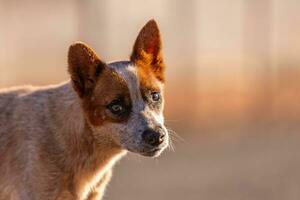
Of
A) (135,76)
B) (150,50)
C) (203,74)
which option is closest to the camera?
(135,76)

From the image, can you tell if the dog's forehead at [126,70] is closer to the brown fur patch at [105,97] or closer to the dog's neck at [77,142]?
the brown fur patch at [105,97]

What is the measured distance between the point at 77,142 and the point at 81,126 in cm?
14

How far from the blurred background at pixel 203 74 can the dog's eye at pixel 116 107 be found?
5.94 m

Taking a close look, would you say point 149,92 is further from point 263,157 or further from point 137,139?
point 263,157

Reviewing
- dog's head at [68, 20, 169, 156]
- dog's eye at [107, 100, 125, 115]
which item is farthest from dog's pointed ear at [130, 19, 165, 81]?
dog's eye at [107, 100, 125, 115]

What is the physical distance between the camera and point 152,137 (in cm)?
1052

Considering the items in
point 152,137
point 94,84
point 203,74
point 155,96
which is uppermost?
point 94,84

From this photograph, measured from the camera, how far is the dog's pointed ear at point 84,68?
35.2 feet

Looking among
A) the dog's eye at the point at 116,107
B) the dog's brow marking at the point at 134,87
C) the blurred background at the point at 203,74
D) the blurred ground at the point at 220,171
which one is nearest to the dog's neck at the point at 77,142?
the dog's eye at the point at 116,107

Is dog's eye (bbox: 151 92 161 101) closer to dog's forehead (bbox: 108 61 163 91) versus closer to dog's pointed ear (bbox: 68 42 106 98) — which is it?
dog's forehead (bbox: 108 61 163 91)

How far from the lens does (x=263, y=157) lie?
64.5 ft

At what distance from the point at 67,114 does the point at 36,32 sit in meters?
21.8

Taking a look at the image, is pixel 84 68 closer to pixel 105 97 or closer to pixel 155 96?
pixel 105 97

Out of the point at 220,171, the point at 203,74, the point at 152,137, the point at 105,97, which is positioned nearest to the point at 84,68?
the point at 105,97
